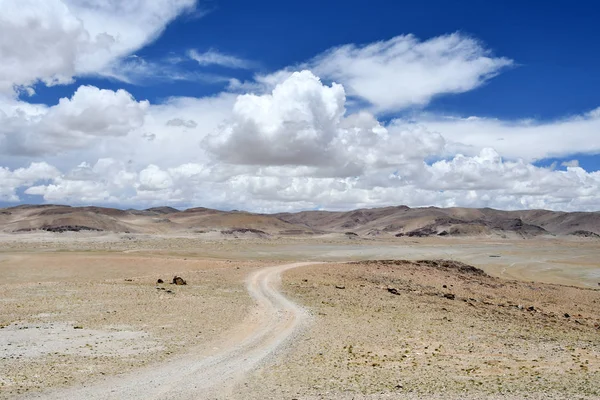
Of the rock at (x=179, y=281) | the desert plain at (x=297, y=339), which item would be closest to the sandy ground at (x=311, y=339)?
the desert plain at (x=297, y=339)

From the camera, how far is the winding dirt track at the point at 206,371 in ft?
36.6

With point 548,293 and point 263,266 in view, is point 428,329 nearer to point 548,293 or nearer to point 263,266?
point 548,293

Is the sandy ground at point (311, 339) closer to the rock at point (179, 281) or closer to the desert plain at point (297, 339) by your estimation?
the desert plain at point (297, 339)

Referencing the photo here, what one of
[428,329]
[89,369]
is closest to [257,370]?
[89,369]

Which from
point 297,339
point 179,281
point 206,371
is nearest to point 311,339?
point 297,339

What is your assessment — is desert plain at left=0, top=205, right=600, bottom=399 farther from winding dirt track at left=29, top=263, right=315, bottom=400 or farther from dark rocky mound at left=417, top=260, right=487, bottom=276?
dark rocky mound at left=417, top=260, right=487, bottom=276

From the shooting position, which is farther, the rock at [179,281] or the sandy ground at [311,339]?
the rock at [179,281]

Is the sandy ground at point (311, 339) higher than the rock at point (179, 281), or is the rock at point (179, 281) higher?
the rock at point (179, 281)

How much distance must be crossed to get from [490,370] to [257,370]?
5527 mm

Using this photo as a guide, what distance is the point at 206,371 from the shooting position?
13.0 meters

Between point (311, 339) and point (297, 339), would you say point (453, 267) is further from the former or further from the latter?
point (297, 339)

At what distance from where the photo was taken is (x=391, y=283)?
31062 mm

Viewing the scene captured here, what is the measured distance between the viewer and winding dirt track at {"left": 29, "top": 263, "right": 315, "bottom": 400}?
1114cm

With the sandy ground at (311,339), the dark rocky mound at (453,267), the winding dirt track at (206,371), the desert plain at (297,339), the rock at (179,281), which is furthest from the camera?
the dark rocky mound at (453,267)
